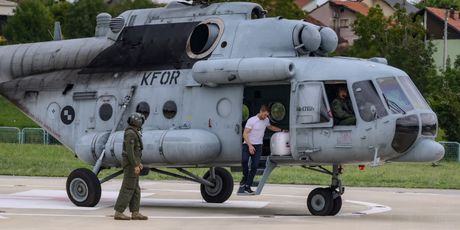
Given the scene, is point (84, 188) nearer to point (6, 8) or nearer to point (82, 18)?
point (82, 18)

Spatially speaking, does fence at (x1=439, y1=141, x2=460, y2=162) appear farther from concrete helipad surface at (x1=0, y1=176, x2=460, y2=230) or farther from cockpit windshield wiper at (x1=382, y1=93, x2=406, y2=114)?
cockpit windshield wiper at (x1=382, y1=93, x2=406, y2=114)

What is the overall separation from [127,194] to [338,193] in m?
3.88

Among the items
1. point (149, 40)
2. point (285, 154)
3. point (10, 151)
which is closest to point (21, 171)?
point (10, 151)

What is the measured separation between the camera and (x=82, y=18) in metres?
77.1

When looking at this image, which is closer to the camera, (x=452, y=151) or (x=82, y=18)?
(x=452, y=151)

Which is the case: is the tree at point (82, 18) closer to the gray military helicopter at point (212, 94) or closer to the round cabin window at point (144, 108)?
the gray military helicopter at point (212, 94)

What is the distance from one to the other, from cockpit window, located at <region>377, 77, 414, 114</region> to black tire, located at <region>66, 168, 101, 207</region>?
5.34 m

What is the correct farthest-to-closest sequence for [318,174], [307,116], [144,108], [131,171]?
[318,174], [144,108], [307,116], [131,171]

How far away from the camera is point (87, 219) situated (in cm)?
1764

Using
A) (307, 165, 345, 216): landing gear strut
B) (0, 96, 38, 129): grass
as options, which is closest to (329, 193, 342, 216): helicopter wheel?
(307, 165, 345, 216): landing gear strut

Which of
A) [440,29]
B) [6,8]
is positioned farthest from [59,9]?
[440,29]

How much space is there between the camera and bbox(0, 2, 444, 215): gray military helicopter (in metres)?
18.7

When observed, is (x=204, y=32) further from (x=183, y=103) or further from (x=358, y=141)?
(x=358, y=141)

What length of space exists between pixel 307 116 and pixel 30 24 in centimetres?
6564
